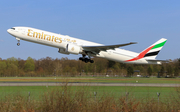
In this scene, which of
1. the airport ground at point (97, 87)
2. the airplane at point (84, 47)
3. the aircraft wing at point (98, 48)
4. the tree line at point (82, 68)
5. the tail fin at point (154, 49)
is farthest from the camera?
the tree line at point (82, 68)

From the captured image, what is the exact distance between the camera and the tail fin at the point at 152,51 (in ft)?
133

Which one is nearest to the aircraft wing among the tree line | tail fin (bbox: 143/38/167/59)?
tail fin (bbox: 143/38/167/59)

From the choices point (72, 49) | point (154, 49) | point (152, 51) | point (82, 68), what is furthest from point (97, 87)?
point (82, 68)

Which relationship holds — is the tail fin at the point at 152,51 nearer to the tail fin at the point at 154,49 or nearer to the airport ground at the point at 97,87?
the tail fin at the point at 154,49

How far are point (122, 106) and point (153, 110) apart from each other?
6.32 ft

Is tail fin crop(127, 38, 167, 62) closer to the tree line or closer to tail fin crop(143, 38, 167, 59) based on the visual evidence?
tail fin crop(143, 38, 167, 59)

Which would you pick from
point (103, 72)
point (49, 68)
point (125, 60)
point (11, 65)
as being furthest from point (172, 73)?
point (11, 65)

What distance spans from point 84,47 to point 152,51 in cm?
1441

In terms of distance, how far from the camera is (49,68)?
189ft

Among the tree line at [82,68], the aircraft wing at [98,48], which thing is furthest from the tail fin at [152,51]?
the tree line at [82,68]

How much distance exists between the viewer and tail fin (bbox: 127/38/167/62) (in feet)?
133

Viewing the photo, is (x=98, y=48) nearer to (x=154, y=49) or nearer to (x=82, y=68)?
(x=154, y=49)

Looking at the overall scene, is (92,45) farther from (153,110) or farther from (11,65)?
(11,65)

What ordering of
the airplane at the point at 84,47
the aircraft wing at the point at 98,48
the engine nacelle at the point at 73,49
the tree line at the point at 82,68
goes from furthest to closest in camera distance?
the tree line at the point at 82,68, the aircraft wing at the point at 98,48, the engine nacelle at the point at 73,49, the airplane at the point at 84,47
